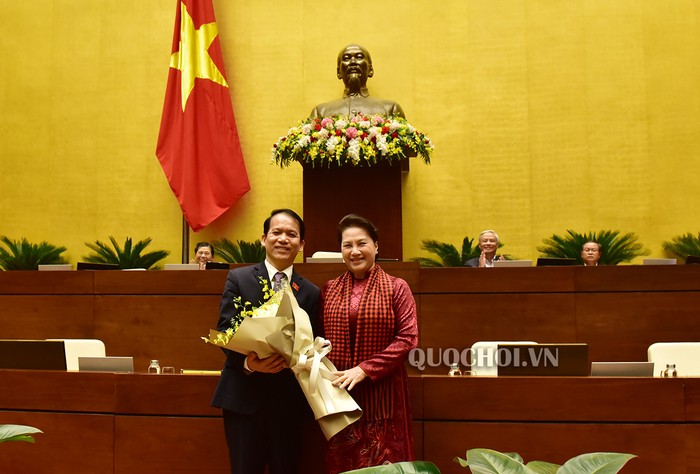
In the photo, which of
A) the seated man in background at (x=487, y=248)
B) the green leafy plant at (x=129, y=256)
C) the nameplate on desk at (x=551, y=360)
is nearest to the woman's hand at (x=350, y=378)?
the nameplate on desk at (x=551, y=360)

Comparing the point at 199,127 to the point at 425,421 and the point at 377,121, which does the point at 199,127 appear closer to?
the point at 377,121

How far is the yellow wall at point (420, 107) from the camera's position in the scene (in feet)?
25.1

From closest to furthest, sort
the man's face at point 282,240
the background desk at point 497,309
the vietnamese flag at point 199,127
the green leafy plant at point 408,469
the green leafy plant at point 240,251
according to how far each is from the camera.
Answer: the green leafy plant at point 408,469, the man's face at point 282,240, the background desk at point 497,309, the green leafy plant at point 240,251, the vietnamese flag at point 199,127

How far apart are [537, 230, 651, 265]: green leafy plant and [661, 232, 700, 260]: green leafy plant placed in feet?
0.71

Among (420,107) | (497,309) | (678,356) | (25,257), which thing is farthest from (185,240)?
(678,356)

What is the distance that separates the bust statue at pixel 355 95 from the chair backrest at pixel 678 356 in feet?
11.1

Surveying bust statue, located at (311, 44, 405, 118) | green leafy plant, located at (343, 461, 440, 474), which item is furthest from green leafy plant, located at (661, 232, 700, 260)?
green leafy plant, located at (343, 461, 440, 474)

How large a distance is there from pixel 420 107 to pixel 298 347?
5.87 meters

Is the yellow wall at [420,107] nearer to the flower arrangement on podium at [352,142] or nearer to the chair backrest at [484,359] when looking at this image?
the flower arrangement on podium at [352,142]

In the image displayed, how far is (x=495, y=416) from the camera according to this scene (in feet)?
9.53

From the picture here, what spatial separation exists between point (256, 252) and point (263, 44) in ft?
9.15

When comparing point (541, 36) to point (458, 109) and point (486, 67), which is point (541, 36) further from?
point (458, 109)

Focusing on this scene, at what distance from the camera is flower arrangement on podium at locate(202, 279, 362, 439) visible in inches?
92.9

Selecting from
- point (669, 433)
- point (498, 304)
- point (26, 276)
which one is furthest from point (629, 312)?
Answer: point (26, 276)
